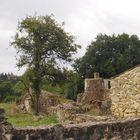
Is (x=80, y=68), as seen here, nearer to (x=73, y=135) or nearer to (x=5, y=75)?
(x=5, y=75)

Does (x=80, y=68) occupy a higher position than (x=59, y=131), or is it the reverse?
(x=80, y=68)

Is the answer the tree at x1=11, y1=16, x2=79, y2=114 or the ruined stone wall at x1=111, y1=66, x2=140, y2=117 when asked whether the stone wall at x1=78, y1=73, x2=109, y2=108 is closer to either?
the tree at x1=11, y1=16, x2=79, y2=114

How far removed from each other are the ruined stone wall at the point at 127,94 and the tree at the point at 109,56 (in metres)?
35.1

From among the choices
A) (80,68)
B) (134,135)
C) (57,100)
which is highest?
(80,68)

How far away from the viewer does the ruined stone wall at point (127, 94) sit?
61.0 feet

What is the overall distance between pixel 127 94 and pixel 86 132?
11.6m

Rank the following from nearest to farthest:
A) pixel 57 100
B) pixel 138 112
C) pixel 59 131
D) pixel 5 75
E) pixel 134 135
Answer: pixel 59 131 → pixel 134 135 → pixel 138 112 → pixel 57 100 → pixel 5 75

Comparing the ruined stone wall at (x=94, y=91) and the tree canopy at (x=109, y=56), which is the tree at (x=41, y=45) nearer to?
the ruined stone wall at (x=94, y=91)

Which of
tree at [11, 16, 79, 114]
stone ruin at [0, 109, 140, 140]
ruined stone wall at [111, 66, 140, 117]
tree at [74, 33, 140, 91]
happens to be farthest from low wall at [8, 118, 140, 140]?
tree at [74, 33, 140, 91]

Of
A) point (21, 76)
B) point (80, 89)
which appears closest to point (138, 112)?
point (21, 76)

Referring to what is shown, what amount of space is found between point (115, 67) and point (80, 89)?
4527 millimetres

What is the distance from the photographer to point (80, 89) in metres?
55.3

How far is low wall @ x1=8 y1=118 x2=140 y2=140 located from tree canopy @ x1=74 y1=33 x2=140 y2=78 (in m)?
46.6

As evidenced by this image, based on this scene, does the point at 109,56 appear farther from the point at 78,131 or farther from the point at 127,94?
the point at 78,131
